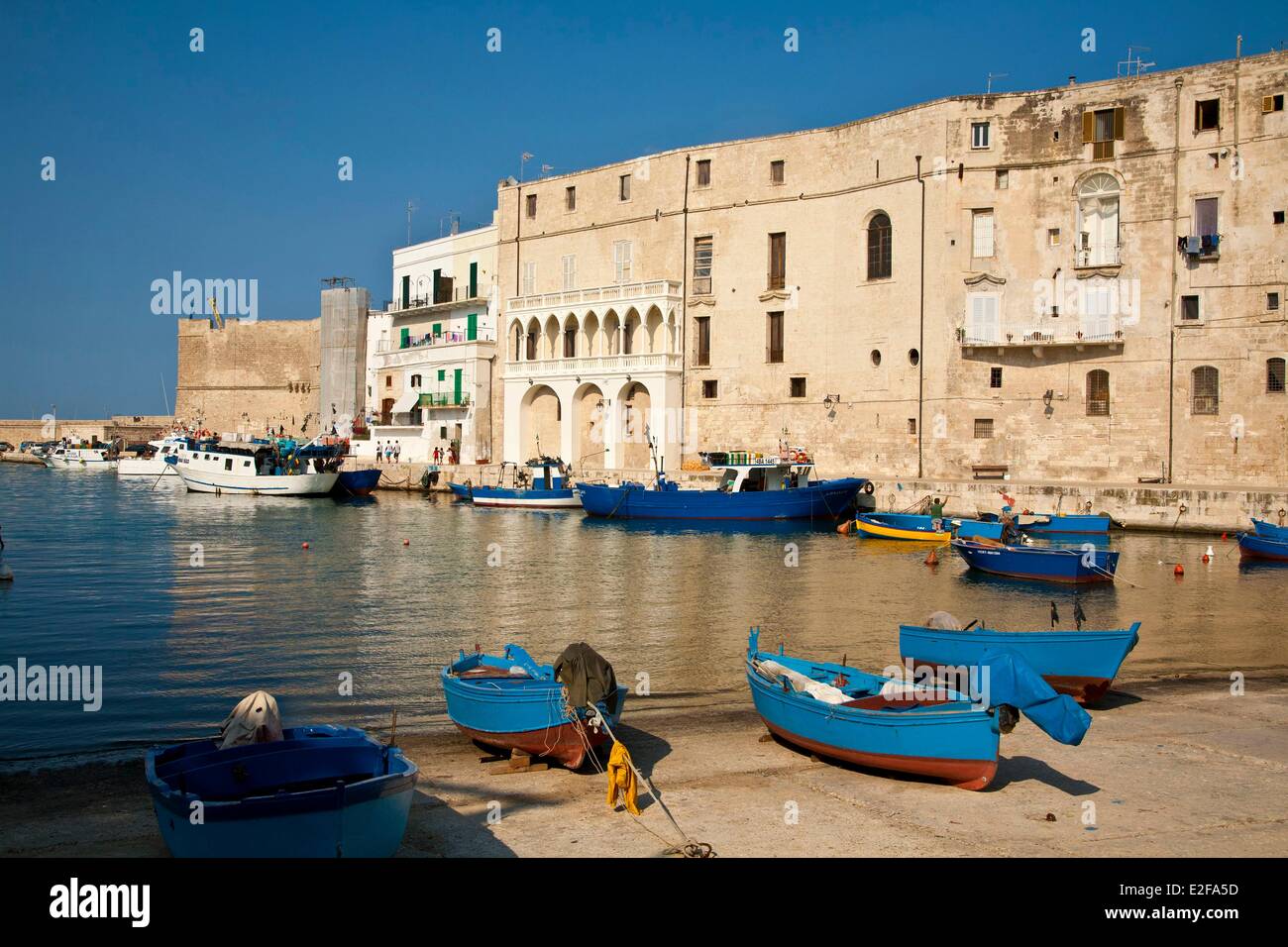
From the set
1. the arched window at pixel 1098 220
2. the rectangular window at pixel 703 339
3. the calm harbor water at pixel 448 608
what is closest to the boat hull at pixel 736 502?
the calm harbor water at pixel 448 608

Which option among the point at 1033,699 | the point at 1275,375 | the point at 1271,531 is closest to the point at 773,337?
the point at 1275,375

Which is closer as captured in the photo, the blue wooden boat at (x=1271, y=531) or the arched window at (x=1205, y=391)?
the blue wooden boat at (x=1271, y=531)

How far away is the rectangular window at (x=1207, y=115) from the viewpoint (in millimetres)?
29891

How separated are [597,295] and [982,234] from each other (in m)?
A: 14.9

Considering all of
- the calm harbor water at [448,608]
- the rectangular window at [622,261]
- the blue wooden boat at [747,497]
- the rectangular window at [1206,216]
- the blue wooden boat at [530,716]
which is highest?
the rectangular window at [622,261]

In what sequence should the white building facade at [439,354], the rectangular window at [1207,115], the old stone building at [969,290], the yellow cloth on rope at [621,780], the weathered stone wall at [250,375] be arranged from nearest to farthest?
the yellow cloth on rope at [621,780], the old stone building at [969,290], the rectangular window at [1207,115], the white building facade at [439,354], the weathered stone wall at [250,375]

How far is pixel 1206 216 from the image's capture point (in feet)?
99.4

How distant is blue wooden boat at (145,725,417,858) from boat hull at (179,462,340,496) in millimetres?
40427

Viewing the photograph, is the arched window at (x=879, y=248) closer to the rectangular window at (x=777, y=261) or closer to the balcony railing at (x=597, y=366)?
the rectangular window at (x=777, y=261)

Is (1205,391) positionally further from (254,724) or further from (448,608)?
(254,724)

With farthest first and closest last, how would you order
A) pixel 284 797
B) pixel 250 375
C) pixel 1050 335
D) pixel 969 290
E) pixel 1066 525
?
1. pixel 250 375
2. pixel 969 290
3. pixel 1050 335
4. pixel 1066 525
5. pixel 284 797

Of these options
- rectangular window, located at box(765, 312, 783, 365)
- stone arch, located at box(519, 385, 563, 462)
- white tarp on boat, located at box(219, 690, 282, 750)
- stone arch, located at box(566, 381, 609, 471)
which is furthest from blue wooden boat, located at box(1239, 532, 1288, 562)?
stone arch, located at box(519, 385, 563, 462)

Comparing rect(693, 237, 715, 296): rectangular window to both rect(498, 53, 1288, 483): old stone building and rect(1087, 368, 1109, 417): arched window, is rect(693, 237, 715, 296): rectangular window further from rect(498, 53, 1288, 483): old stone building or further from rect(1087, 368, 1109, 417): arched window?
rect(1087, 368, 1109, 417): arched window

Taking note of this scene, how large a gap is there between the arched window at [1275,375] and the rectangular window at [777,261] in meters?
15.2
